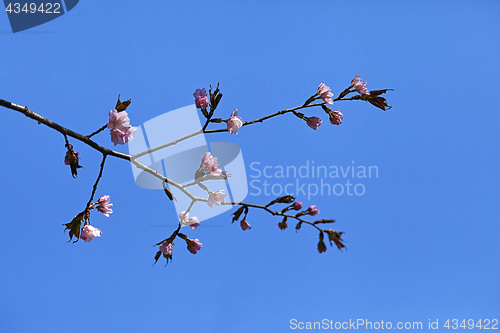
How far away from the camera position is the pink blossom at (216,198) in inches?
33.2

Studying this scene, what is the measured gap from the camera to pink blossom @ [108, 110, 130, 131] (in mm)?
822

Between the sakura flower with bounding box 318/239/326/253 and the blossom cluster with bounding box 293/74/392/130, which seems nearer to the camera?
the sakura flower with bounding box 318/239/326/253

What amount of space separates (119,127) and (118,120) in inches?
0.7

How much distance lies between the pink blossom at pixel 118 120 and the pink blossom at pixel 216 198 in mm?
268

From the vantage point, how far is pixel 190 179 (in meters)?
0.97

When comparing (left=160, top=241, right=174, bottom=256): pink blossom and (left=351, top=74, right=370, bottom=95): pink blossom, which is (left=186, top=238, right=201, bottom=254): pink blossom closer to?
(left=160, top=241, right=174, bottom=256): pink blossom

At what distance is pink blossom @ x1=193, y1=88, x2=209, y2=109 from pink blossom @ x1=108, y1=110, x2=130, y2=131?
0.19 meters

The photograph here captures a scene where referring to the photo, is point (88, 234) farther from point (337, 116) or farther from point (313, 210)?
point (337, 116)

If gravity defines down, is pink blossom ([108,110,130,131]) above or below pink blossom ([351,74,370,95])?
below

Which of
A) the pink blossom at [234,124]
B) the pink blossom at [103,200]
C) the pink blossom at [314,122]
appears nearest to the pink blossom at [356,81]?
the pink blossom at [314,122]

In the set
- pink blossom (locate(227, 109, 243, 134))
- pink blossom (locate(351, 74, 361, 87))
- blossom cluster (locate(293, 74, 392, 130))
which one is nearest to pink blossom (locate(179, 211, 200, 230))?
pink blossom (locate(227, 109, 243, 134))

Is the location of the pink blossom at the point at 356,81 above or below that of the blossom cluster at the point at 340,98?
above

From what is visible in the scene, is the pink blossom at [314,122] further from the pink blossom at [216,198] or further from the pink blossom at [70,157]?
the pink blossom at [70,157]

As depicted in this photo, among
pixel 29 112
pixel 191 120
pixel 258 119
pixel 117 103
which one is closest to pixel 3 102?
pixel 29 112
